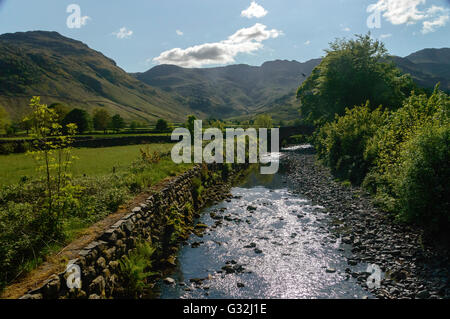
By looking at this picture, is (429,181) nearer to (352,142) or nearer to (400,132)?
(400,132)

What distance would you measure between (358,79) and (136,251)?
33258mm

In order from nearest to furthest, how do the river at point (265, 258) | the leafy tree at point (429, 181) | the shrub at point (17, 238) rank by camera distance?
the shrub at point (17, 238) → the river at point (265, 258) → the leafy tree at point (429, 181)

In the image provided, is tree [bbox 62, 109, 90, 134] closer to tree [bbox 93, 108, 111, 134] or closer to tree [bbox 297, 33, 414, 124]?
tree [bbox 93, 108, 111, 134]

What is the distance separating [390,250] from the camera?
9.98 metres

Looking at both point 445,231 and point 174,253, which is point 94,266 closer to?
point 174,253

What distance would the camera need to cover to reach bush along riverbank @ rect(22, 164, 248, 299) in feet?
21.6

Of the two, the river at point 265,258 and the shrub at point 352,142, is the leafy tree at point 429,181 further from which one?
the shrub at point 352,142

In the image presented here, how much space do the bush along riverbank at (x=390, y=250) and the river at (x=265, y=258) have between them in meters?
0.50

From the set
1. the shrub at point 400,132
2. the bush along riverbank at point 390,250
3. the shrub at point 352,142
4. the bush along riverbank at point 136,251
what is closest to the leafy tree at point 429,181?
the bush along riverbank at point 390,250

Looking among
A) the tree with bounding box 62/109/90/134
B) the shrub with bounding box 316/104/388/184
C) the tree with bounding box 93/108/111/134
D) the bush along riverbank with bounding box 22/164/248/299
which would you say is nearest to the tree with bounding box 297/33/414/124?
the shrub with bounding box 316/104/388/184

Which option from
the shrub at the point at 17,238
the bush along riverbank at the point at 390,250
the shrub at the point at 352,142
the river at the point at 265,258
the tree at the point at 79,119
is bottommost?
the river at the point at 265,258

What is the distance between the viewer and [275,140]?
63.1 meters

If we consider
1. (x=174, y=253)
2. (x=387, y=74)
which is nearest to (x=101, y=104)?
(x=387, y=74)

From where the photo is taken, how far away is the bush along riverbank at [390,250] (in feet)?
25.9
